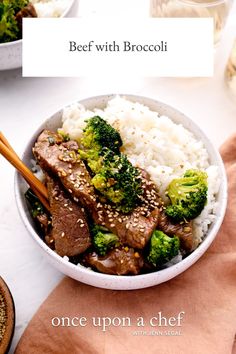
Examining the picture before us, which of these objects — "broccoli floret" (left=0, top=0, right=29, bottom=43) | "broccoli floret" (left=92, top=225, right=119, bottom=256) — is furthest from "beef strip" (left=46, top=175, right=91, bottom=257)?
"broccoli floret" (left=0, top=0, right=29, bottom=43)

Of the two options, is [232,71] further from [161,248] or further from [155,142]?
[161,248]

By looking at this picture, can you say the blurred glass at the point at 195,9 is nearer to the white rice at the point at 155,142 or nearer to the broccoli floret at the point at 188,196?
the white rice at the point at 155,142

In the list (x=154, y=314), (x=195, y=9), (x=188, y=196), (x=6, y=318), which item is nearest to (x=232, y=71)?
(x=195, y=9)

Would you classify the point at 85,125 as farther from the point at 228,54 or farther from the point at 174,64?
the point at 228,54

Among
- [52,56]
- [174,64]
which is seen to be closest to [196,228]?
[174,64]

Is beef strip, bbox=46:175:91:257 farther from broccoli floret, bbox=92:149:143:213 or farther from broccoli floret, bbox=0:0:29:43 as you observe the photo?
broccoli floret, bbox=0:0:29:43

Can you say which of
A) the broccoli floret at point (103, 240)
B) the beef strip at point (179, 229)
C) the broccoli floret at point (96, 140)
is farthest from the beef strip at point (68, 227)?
the beef strip at point (179, 229)
